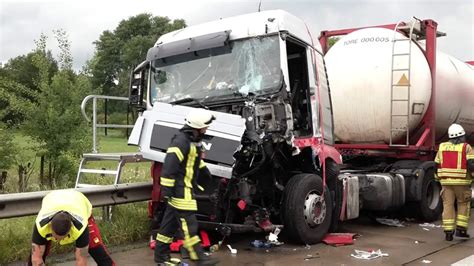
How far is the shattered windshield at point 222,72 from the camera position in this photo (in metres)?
5.98

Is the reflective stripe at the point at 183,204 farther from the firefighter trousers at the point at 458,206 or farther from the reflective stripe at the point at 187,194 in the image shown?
the firefighter trousers at the point at 458,206

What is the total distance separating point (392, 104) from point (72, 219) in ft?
20.7

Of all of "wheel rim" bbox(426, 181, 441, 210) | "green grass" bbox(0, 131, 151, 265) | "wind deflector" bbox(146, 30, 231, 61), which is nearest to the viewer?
"green grass" bbox(0, 131, 151, 265)

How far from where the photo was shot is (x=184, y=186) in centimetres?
504

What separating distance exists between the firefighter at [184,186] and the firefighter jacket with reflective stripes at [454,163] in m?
3.75

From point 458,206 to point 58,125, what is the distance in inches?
240

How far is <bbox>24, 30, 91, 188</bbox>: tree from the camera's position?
831 centimetres

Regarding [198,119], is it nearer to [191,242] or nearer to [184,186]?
[184,186]

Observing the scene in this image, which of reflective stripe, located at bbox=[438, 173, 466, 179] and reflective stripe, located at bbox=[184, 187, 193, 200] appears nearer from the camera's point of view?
reflective stripe, located at bbox=[184, 187, 193, 200]

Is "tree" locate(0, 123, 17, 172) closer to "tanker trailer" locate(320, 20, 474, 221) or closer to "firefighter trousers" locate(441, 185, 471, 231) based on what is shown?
"tanker trailer" locate(320, 20, 474, 221)

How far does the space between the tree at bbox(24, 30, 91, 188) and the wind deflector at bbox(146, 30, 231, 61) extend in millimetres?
2332

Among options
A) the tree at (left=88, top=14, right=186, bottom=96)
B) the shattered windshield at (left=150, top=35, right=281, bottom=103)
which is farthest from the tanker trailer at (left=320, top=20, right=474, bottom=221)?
the tree at (left=88, top=14, right=186, bottom=96)

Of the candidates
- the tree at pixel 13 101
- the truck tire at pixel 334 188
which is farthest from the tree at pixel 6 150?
the truck tire at pixel 334 188

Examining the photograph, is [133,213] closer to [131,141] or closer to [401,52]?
[131,141]
